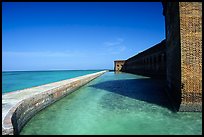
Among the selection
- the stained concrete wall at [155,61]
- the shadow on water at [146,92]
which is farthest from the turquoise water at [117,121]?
the stained concrete wall at [155,61]

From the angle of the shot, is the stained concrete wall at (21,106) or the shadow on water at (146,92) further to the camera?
the shadow on water at (146,92)

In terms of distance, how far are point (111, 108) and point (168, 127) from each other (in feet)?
8.58

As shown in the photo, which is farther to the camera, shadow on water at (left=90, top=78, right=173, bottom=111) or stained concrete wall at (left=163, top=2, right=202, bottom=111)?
shadow on water at (left=90, top=78, right=173, bottom=111)

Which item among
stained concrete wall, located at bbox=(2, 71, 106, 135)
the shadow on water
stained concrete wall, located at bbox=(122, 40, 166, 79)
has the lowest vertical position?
the shadow on water

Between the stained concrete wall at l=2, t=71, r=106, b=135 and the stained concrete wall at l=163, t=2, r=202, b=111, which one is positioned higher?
the stained concrete wall at l=163, t=2, r=202, b=111

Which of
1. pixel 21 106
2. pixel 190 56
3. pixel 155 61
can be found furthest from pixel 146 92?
pixel 155 61

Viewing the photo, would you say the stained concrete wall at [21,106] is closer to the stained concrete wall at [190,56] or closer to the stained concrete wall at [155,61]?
the stained concrete wall at [190,56]

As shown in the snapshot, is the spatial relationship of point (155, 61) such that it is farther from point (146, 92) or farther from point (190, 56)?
point (190, 56)

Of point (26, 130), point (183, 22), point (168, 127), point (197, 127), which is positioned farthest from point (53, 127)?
point (183, 22)

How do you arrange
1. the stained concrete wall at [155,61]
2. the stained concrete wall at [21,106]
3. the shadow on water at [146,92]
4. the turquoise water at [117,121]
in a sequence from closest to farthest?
the stained concrete wall at [21,106] → the turquoise water at [117,121] → the shadow on water at [146,92] → the stained concrete wall at [155,61]

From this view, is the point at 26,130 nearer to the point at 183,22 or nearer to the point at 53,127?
the point at 53,127

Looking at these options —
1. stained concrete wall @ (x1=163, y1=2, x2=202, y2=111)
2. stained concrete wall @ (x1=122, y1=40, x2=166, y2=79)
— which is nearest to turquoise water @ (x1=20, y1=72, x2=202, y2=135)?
stained concrete wall @ (x1=163, y1=2, x2=202, y2=111)

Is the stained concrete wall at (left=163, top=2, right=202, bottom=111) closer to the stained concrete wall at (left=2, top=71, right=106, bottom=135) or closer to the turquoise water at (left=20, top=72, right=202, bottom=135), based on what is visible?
the turquoise water at (left=20, top=72, right=202, bottom=135)

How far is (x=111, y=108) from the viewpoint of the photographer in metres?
7.05
